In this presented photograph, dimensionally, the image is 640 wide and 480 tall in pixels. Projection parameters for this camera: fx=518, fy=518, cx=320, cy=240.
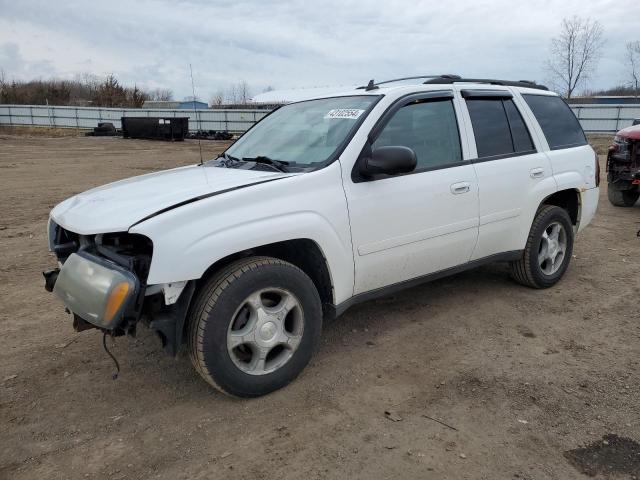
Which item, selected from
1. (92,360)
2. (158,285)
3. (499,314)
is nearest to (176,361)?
(92,360)

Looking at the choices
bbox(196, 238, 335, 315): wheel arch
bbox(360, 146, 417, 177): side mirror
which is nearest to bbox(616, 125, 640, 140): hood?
bbox(360, 146, 417, 177): side mirror

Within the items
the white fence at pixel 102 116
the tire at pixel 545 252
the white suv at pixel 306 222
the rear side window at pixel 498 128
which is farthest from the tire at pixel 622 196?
the white fence at pixel 102 116

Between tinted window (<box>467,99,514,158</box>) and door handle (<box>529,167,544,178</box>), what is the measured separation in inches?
10.5

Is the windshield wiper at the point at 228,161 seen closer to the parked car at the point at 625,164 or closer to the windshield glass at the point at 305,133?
the windshield glass at the point at 305,133

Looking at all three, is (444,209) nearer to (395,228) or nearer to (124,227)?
(395,228)

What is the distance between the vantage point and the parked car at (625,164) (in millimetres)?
8094

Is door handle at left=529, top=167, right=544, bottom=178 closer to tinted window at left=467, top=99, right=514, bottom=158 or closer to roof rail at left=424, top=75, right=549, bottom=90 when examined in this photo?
tinted window at left=467, top=99, right=514, bottom=158

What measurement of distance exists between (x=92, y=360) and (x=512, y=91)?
4019mm

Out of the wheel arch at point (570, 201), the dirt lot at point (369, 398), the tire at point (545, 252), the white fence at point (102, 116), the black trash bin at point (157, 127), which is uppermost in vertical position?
the white fence at point (102, 116)

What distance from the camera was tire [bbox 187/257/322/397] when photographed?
277cm

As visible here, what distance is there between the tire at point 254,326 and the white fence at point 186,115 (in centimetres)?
2856

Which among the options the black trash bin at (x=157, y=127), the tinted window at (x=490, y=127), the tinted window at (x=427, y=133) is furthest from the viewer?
the black trash bin at (x=157, y=127)

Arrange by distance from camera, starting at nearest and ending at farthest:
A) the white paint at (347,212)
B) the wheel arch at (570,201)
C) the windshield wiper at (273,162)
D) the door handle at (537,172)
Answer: the white paint at (347,212)
the windshield wiper at (273,162)
the door handle at (537,172)
the wheel arch at (570,201)

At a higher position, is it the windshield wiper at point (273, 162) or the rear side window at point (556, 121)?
the rear side window at point (556, 121)
